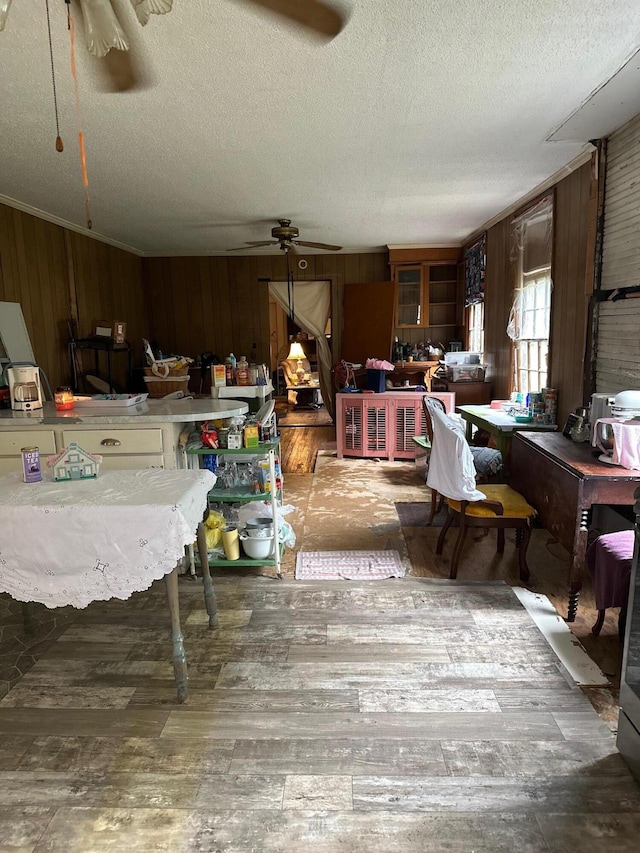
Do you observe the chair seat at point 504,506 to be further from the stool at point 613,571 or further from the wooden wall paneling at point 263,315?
the wooden wall paneling at point 263,315

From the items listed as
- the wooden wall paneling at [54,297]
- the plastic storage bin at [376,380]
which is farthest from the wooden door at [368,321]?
the wooden wall paneling at [54,297]

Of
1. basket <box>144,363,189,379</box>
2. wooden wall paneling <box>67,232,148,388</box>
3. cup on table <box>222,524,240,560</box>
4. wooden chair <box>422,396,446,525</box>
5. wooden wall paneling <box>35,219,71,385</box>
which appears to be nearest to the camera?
cup on table <box>222,524,240,560</box>

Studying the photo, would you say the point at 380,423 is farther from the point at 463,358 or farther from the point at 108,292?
the point at 108,292

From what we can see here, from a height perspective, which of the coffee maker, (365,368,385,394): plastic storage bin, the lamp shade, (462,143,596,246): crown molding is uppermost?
(462,143,596,246): crown molding

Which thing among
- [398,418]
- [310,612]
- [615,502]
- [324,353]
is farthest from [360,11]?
[324,353]

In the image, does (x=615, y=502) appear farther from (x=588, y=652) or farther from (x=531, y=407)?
(x=531, y=407)

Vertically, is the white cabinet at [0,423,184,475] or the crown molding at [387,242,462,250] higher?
the crown molding at [387,242,462,250]

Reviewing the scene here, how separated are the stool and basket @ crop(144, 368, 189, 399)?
3.01 metres

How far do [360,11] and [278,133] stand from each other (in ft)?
3.83

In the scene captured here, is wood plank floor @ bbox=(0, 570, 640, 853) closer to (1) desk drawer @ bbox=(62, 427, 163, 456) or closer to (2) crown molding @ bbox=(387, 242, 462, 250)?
(1) desk drawer @ bbox=(62, 427, 163, 456)

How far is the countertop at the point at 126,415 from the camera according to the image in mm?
2682

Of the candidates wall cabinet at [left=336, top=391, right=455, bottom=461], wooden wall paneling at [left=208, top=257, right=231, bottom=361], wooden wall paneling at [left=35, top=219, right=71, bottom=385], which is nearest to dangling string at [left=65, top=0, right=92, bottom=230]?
wooden wall paneling at [left=35, top=219, right=71, bottom=385]

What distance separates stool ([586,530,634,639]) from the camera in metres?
2.09

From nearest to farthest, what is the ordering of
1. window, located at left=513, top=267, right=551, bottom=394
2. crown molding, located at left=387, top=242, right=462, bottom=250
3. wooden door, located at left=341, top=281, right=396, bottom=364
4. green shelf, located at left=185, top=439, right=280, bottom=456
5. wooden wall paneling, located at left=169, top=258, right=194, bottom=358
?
1. green shelf, located at left=185, top=439, right=280, bottom=456
2. window, located at left=513, top=267, right=551, bottom=394
3. crown molding, located at left=387, top=242, right=462, bottom=250
4. wooden door, located at left=341, top=281, right=396, bottom=364
5. wooden wall paneling, located at left=169, top=258, right=194, bottom=358
